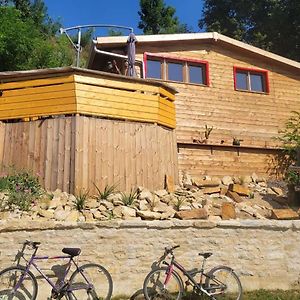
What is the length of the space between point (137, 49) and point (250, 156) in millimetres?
5215

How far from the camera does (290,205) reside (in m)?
10.6

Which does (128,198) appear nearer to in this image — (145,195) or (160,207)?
(145,195)

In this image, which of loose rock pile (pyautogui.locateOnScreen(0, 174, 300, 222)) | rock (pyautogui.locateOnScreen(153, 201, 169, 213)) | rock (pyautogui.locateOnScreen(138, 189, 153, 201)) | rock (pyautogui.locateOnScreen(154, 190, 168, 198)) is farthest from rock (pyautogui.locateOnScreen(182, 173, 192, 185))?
rock (pyautogui.locateOnScreen(153, 201, 169, 213))

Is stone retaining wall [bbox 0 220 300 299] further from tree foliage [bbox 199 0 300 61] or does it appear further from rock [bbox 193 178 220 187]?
tree foliage [bbox 199 0 300 61]

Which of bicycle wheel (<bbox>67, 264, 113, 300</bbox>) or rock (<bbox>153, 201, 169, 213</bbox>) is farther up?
rock (<bbox>153, 201, 169, 213</bbox>)

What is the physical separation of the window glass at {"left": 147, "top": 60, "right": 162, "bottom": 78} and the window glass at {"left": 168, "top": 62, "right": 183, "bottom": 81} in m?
0.40

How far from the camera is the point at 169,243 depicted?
7.80 metres

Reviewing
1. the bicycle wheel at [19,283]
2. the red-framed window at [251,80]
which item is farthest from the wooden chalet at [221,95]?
the bicycle wheel at [19,283]

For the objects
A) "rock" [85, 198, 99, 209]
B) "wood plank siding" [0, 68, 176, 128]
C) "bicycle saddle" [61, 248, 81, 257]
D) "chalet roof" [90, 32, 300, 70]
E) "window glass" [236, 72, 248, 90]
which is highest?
"chalet roof" [90, 32, 300, 70]

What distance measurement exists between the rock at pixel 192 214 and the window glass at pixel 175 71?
270 inches

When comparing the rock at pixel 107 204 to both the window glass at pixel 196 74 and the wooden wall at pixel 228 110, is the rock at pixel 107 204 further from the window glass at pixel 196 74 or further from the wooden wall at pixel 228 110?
the window glass at pixel 196 74

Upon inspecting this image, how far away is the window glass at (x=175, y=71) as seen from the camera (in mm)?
14406

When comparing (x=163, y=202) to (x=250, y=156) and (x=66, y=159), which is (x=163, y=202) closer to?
(x=66, y=159)

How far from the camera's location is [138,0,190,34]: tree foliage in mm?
35875
